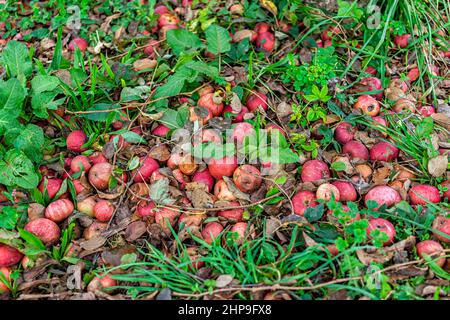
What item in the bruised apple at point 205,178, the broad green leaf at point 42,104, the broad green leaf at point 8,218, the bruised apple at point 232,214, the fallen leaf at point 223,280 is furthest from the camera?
the broad green leaf at point 42,104

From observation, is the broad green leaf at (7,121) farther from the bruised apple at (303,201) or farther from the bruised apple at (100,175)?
the bruised apple at (303,201)

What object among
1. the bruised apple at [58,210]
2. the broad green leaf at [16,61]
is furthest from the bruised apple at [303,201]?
the broad green leaf at [16,61]

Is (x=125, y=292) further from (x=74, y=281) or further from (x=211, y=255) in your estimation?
(x=211, y=255)

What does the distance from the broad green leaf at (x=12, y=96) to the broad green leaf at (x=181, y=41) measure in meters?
0.95

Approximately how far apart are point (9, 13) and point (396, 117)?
10.1 ft


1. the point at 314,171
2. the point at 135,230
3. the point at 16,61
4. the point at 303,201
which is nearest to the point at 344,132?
the point at 314,171

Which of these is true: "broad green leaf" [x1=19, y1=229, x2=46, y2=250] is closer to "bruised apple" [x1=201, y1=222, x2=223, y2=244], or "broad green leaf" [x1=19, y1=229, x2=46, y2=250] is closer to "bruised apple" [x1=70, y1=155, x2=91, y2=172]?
"bruised apple" [x1=70, y1=155, x2=91, y2=172]

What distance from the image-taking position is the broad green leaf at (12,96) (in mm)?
2525

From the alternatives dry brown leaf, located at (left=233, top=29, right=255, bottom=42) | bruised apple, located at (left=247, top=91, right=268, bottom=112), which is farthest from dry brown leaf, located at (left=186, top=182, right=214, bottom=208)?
dry brown leaf, located at (left=233, top=29, right=255, bottom=42)

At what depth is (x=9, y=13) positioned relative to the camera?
3623 mm

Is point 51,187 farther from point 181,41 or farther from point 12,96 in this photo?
point 181,41

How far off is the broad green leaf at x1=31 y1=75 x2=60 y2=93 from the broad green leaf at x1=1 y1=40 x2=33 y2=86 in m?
0.15

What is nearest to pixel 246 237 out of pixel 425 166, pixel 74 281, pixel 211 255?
pixel 211 255

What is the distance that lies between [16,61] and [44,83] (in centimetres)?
31
